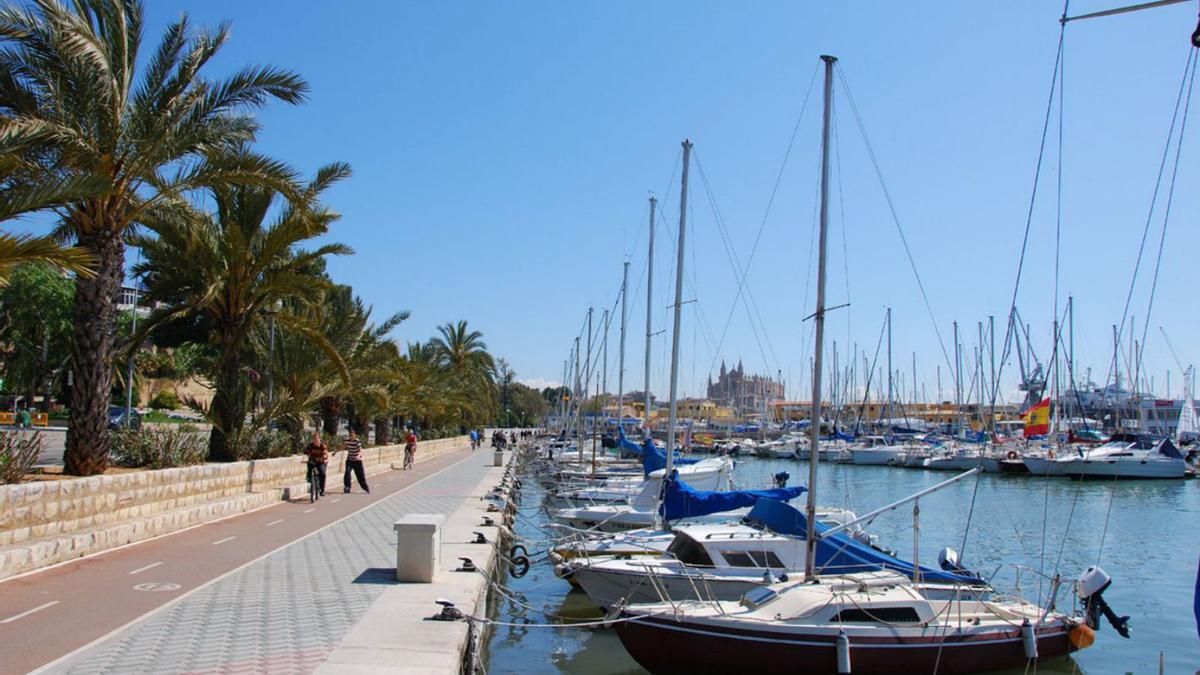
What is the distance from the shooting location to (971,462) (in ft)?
208

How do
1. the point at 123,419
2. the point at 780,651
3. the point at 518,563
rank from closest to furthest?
the point at 780,651, the point at 518,563, the point at 123,419

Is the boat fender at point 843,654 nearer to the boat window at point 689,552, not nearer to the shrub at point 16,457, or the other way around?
the boat window at point 689,552

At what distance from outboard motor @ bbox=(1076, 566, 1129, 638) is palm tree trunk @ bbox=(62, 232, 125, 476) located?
1592 centimetres

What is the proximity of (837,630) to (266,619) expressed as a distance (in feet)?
24.1

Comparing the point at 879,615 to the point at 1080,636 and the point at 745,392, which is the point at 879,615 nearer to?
the point at 1080,636

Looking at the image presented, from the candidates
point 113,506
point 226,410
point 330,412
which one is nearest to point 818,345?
point 113,506

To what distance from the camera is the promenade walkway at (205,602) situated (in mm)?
8547

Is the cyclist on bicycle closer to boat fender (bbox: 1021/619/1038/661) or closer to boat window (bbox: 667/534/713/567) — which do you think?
boat window (bbox: 667/534/713/567)

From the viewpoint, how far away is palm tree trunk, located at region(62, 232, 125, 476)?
15.8 meters

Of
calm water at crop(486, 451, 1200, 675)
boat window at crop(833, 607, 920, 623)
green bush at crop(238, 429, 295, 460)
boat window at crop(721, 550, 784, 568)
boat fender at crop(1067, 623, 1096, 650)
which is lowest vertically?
calm water at crop(486, 451, 1200, 675)

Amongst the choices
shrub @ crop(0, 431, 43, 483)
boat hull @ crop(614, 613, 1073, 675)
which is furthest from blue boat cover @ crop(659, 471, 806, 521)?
shrub @ crop(0, 431, 43, 483)

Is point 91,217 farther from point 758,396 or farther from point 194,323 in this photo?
point 758,396

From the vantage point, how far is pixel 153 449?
19.3 m

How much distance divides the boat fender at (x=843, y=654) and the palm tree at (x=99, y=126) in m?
12.0
